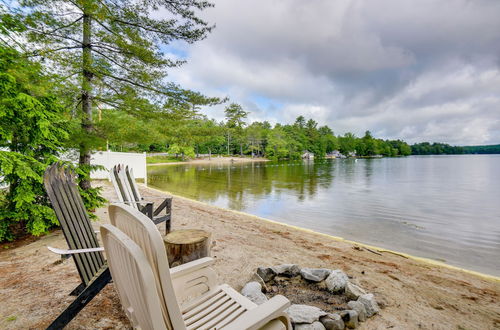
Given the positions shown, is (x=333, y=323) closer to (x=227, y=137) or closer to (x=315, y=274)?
(x=315, y=274)

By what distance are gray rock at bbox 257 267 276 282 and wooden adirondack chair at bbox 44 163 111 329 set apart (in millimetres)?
1742

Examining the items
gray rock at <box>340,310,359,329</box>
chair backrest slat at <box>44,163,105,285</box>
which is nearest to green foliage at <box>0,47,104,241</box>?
chair backrest slat at <box>44,163,105,285</box>

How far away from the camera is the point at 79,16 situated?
4773 mm

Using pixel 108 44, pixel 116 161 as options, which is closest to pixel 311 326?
pixel 108 44

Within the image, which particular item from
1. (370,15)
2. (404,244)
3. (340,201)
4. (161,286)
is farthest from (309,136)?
(161,286)

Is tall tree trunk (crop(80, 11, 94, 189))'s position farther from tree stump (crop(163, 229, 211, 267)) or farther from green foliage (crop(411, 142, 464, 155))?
green foliage (crop(411, 142, 464, 155))

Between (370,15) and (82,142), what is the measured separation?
16.4 meters

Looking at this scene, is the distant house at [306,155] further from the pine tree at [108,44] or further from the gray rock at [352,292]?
the gray rock at [352,292]

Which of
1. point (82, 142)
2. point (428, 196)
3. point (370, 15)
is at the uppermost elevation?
point (370, 15)

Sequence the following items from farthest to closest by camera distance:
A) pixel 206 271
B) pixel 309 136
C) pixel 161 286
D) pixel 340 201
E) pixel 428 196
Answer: pixel 309 136, pixel 428 196, pixel 340 201, pixel 206 271, pixel 161 286

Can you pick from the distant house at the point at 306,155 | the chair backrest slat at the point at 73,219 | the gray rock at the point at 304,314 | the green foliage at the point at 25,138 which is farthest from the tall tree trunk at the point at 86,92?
the distant house at the point at 306,155

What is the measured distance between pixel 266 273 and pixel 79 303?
1.93m

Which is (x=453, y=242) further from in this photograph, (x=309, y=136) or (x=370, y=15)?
(x=309, y=136)

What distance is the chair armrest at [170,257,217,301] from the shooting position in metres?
1.61
